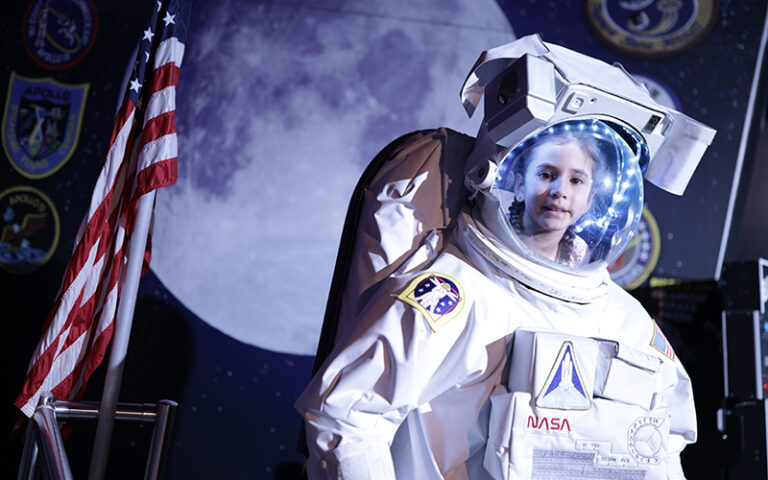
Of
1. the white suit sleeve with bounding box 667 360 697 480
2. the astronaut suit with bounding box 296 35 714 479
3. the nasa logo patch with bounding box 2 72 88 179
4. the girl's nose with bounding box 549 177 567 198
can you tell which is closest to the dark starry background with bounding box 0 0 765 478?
the nasa logo patch with bounding box 2 72 88 179

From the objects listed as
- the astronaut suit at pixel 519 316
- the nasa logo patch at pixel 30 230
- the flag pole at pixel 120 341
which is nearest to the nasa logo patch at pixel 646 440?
the astronaut suit at pixel 519 316

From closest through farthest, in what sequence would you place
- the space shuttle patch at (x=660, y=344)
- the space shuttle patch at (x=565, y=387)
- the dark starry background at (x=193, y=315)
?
the space shuttle patch at (x=565, y=387) → the space shuttle patch at (x=660, y=344) → the dark starry background at (x=193, y=315)

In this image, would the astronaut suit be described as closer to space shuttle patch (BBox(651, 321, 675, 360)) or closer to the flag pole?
space shuttle patch (BBox(651, 321, 675, 360))

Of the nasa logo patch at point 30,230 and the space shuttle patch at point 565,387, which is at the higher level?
the nasa logo patch at point 30,230

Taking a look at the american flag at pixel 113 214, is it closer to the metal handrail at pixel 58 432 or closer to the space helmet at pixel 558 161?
the metal handrail at pixel 58 432

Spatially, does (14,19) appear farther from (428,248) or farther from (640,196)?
(640,196)

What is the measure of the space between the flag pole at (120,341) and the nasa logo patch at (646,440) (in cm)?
142

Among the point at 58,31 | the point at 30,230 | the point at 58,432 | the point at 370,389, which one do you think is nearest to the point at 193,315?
the point at 30,230

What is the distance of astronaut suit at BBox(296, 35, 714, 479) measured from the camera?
56.5 inches

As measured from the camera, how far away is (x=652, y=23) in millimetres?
3125

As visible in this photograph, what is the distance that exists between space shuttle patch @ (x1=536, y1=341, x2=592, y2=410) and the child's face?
31 cm

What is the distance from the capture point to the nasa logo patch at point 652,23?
3.11 metres

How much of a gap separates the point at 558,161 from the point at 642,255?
5.58 ft

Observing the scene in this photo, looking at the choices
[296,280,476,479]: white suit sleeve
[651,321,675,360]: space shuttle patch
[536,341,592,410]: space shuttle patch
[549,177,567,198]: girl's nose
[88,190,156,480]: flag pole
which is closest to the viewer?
[296,280,476,479]: white suit sleeve
